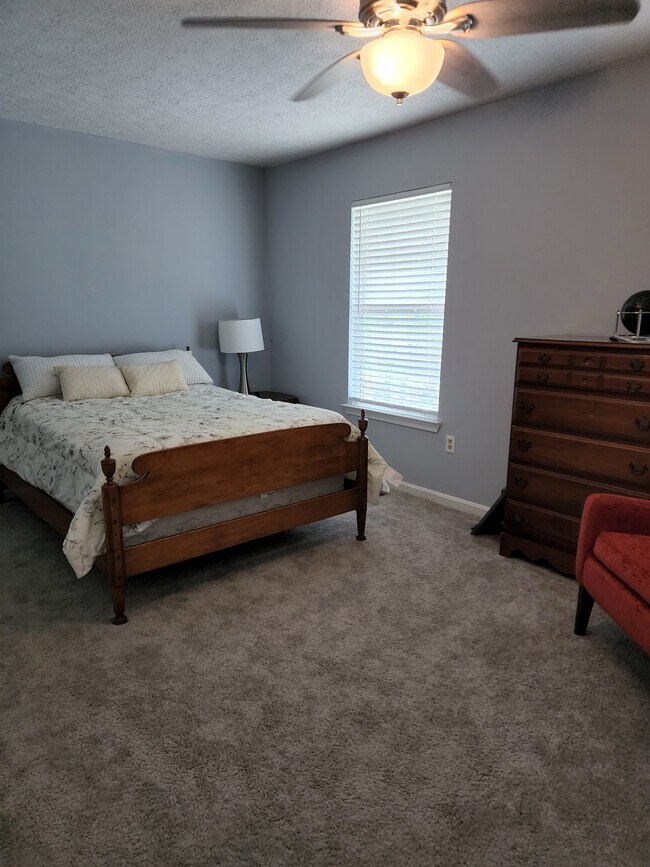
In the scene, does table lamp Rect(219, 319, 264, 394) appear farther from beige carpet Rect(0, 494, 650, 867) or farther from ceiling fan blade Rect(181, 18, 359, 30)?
ceiling fan blade Rect(181, 18, 359, 30)

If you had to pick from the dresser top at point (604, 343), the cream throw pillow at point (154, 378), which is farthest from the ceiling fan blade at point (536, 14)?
the cream throw pillow at point (154, 378)

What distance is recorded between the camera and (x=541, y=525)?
280 cm

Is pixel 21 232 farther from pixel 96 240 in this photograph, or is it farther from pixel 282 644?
pixel 282 644

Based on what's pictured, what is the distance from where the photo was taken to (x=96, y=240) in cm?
398

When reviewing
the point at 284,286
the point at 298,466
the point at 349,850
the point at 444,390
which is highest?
the point at 284,286

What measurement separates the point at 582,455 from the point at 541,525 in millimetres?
426

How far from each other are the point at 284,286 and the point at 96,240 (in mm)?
1520

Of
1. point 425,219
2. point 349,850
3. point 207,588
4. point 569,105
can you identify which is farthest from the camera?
point 425,219

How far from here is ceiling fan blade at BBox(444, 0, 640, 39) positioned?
1800 millimetres

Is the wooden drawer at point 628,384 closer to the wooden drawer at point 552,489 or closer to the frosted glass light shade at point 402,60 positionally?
the wooden drawer at point 552,489

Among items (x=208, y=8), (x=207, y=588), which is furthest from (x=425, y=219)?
(x=207, y=588)

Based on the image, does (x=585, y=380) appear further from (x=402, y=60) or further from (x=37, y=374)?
(x=37, y=374)

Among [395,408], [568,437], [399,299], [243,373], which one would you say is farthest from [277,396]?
[568,437]

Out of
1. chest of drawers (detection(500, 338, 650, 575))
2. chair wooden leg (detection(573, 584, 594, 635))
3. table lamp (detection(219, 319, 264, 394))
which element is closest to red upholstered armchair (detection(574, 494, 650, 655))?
chair wooden leg (detection(573, 584, 594, 635))
